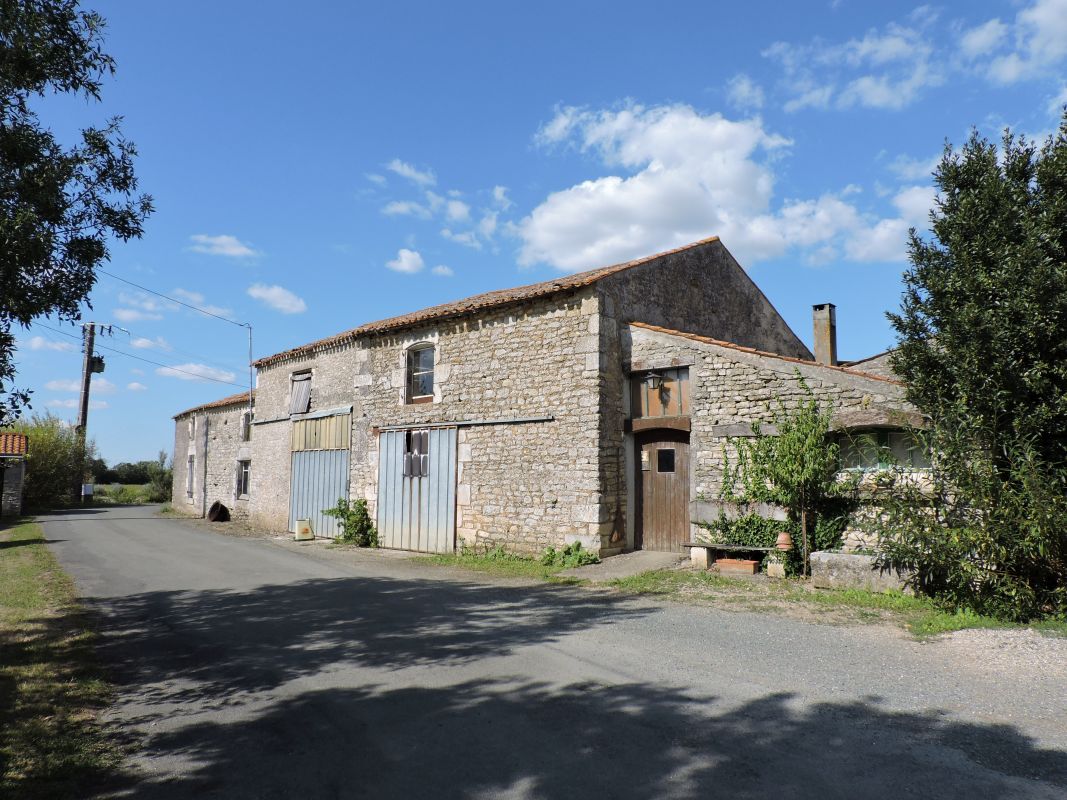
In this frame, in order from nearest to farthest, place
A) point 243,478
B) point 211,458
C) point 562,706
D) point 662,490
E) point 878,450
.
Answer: point 562,706 → point 878,450 → point 662,490 → point 243,478 → point 211,458

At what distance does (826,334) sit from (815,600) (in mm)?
9801

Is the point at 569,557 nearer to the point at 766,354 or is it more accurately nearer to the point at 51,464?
the point at 766,354

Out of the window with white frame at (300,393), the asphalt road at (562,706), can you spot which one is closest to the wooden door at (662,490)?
the asphalt road at (562,706)

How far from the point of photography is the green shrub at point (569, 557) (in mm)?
10648

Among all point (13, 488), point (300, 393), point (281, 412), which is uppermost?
point (300, 393)

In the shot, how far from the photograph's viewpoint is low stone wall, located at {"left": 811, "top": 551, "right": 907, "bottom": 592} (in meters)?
7.72

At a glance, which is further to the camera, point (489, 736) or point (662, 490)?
point (662, 490)

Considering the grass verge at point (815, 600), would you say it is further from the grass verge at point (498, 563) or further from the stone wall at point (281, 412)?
the stone wall at point (281, 412)

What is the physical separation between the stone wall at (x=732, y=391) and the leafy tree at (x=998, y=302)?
3.86 feet

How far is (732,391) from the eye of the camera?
10086 millimetres

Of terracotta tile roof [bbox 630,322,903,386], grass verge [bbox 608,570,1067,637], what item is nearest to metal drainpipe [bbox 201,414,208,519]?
terracotta tile roof [bbox 630,322,903,386]

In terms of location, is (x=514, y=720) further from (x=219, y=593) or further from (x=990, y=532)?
(x=219, y=593)

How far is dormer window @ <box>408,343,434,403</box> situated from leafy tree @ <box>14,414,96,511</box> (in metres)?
21.8

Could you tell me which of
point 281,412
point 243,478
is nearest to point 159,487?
point 243,478
